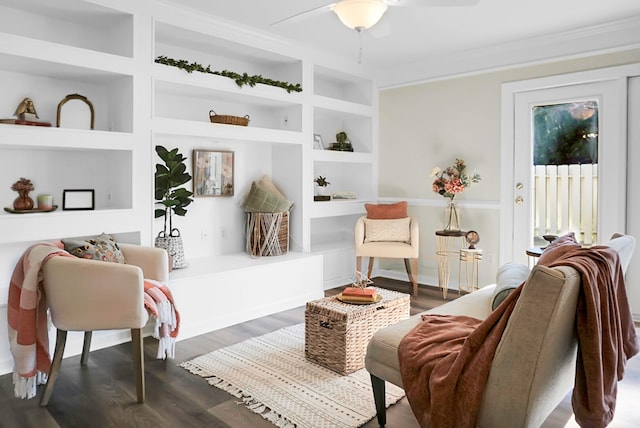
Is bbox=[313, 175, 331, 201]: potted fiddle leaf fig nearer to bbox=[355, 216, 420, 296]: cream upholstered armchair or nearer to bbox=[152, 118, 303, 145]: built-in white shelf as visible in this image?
bbox=[355, 216, 420, 296]: cream upholstered armchair

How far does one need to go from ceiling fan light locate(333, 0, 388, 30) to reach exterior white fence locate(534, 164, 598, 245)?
2517mm

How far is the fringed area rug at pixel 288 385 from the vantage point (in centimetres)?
238

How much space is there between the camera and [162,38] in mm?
3979

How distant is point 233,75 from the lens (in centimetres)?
409

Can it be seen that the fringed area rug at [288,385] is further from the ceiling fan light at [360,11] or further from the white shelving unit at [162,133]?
the ceiling fan light at [360,11]

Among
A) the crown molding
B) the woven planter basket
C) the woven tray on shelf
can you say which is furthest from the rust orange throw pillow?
the woven tray on shelf

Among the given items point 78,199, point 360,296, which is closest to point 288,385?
point 360,296

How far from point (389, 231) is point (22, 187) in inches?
129

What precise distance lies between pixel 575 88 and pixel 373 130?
85.3 inches

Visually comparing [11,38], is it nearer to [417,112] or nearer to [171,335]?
[171,335]

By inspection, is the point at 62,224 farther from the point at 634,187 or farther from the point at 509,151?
the point at 634,187

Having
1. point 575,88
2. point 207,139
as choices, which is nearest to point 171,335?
point 207,139

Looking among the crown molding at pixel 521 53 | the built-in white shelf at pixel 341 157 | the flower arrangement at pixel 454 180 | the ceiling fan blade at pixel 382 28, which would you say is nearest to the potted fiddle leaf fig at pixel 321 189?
the built-in white shelf at pixel 341 157

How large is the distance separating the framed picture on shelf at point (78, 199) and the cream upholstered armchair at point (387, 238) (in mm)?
2539
